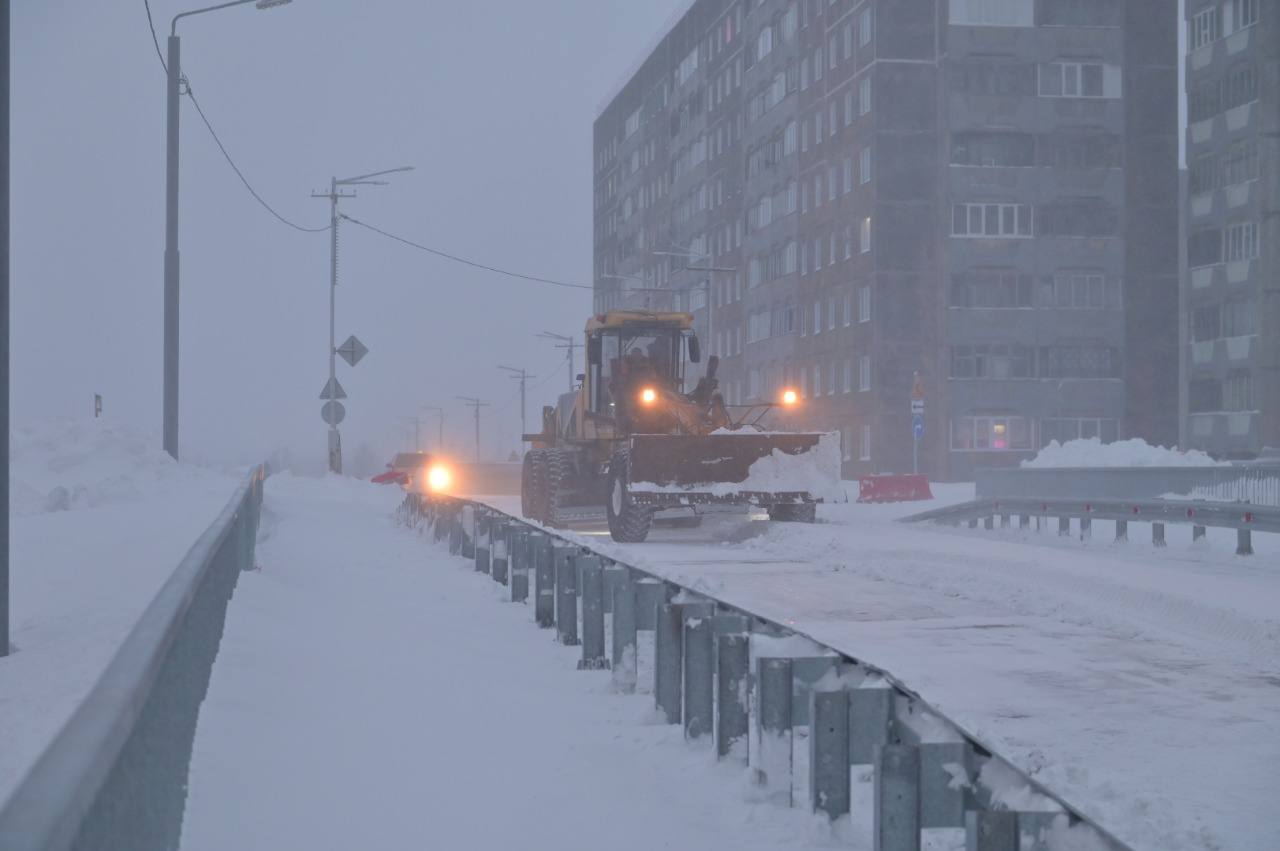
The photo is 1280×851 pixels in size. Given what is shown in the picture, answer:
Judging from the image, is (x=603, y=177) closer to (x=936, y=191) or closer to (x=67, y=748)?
(x=936, y=191)

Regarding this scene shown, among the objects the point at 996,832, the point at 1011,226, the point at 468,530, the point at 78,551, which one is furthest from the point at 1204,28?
the point at 996,832

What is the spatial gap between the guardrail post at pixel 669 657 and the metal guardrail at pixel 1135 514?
11876 millimetres

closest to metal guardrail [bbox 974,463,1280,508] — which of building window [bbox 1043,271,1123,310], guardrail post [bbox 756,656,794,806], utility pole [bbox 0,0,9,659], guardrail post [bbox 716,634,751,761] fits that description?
guardrail post [bbox 716,634,751,761]

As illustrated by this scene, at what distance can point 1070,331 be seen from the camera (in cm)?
6138

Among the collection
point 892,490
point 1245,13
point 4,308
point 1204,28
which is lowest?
point 892,490

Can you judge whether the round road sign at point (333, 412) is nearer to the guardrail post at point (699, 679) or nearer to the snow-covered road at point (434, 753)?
the snow-covered road at point (434, 753)

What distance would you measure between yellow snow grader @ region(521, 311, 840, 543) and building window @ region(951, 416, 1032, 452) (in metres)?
36.3

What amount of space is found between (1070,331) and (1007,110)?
354 inches

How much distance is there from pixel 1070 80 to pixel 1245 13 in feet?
22.0

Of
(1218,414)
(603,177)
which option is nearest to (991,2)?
(1218,414)

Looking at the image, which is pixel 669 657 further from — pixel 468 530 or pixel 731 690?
pixel 468 530

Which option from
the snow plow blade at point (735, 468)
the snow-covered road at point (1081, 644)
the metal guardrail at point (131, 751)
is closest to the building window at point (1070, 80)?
the snow-covered road at point (1081, 644)

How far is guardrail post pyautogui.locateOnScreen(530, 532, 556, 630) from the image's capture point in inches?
460

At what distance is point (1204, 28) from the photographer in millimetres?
61688
